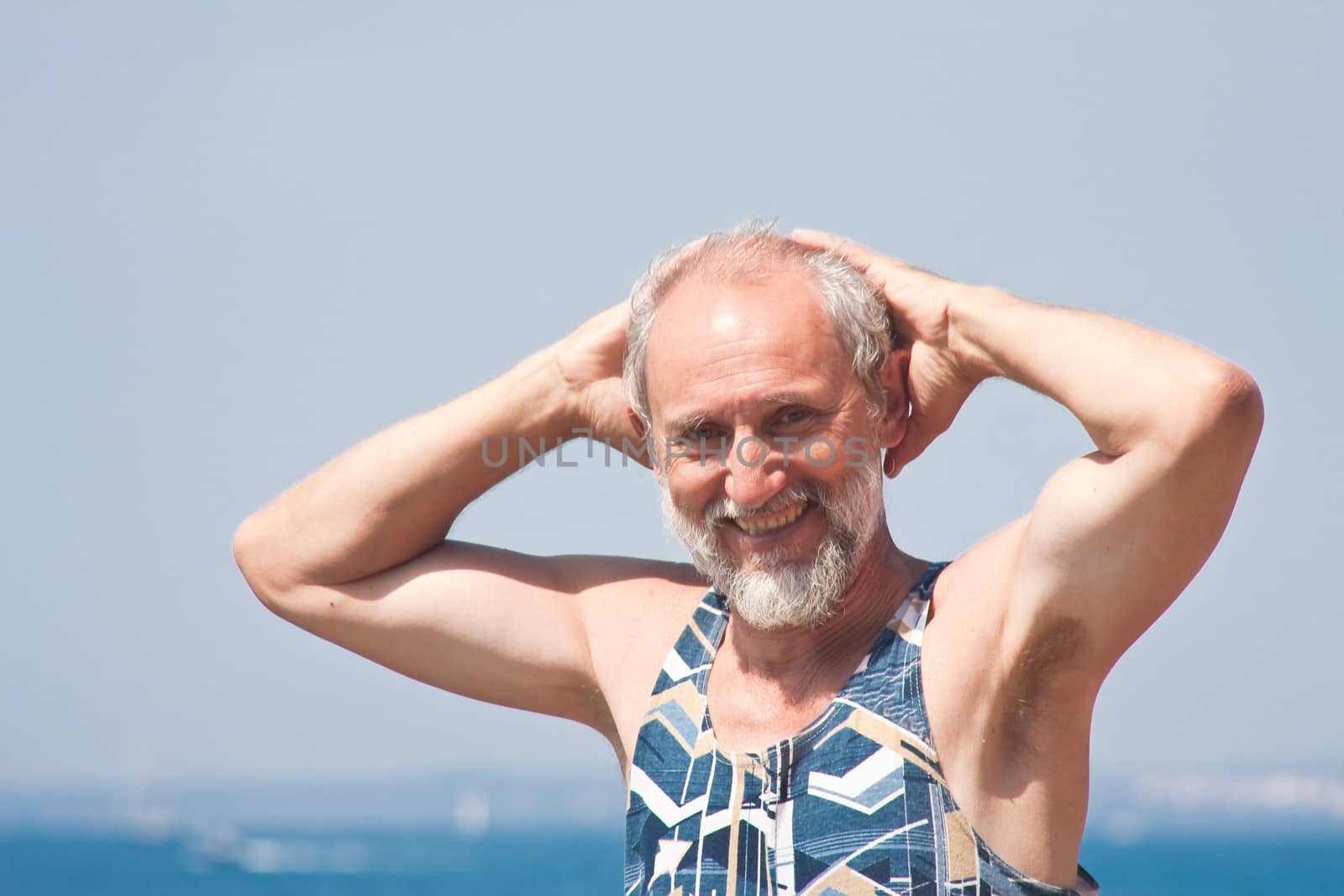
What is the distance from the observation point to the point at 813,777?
10.5ft

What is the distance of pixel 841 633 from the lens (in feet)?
11.3

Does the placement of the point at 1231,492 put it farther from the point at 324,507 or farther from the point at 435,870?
the point at 435,870

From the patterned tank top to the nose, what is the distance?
15.6 inches

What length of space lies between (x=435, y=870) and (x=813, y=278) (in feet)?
375

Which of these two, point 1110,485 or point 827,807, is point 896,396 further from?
point 827,807

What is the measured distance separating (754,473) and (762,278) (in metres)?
0.48

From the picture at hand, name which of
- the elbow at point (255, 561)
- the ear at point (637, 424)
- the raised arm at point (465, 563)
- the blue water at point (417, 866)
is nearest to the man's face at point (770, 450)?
the ear at point (637, 424)

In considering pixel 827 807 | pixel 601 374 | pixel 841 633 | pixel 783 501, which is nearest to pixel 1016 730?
pixel 827 807

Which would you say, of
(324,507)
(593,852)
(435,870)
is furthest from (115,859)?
(324,507)

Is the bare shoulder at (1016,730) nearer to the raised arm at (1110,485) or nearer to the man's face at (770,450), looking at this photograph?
the raised arm at (1110,485)

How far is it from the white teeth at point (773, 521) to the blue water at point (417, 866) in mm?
57053

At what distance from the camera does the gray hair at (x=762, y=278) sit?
344 centimetres

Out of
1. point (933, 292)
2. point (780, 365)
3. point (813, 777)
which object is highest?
point (933, 292)

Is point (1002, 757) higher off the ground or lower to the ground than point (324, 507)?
lower
